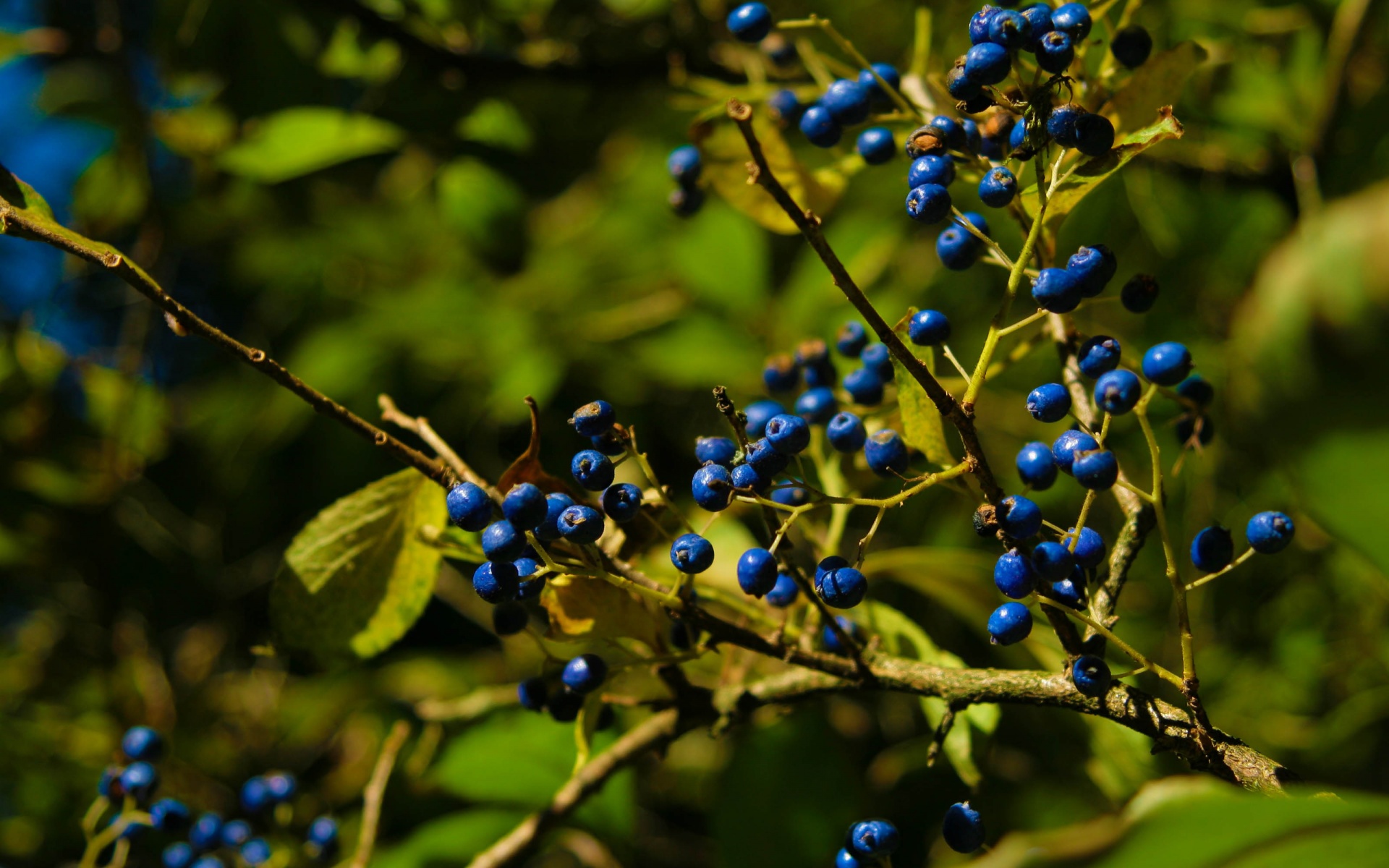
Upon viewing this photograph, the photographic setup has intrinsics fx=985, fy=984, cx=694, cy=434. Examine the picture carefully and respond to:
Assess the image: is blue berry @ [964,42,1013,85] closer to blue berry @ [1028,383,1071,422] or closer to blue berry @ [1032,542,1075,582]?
blue berry @ [1028,383,1071,422]

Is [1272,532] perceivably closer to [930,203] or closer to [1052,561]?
[1052,561]

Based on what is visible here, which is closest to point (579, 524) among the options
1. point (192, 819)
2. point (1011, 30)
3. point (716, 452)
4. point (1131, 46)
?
point (716, 452)

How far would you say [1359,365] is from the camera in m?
0.62

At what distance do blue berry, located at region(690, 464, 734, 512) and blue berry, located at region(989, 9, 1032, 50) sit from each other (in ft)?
1.72

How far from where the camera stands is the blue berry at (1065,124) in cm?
93

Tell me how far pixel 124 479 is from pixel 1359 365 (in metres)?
2.78

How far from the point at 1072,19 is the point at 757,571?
0.65m

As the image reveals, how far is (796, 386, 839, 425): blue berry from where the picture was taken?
4.35 feet

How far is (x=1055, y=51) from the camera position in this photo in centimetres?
99

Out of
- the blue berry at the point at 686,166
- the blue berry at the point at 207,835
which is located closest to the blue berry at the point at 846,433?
the blue berry at the point at 686,166

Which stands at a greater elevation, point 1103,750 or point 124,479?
point 1103,750

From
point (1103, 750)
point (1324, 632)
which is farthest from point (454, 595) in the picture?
point (1324, 632)

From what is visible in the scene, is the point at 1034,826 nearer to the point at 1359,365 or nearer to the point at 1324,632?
the point at 1324,632

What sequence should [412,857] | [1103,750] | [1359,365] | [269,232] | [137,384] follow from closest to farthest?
1. [1359,365]
2. [1103,750]
3. [412,857]
4. [137,384]
5. [269,232]
